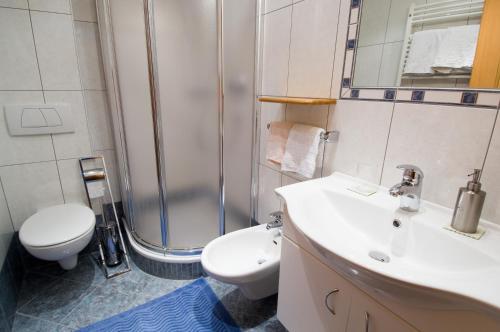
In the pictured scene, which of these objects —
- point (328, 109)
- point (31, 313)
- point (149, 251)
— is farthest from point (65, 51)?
point (328, 109)

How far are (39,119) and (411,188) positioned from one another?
7.18 feet

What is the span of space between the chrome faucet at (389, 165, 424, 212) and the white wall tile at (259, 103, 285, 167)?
83cm

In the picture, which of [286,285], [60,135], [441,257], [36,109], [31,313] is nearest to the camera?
[441,257]

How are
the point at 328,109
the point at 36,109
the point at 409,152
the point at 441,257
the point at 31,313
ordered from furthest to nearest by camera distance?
the point at 36,109
the point at 31,313
the point at 328,109
the point at 409,152
the point at 441,257

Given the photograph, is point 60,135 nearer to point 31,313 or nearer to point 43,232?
point 43,232

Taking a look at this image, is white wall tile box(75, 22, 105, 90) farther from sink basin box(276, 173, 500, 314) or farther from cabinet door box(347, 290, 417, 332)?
cabinet door box(347, 290, 417, 332)

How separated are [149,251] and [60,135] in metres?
1.04

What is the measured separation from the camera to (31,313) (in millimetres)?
1516

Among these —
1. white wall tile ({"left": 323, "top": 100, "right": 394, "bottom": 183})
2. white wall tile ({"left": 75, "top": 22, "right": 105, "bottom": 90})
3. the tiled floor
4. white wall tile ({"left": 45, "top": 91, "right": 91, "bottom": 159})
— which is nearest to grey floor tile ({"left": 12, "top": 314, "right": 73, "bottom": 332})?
the tiled floor

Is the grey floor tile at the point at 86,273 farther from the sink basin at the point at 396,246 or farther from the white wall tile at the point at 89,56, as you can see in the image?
the sink basin at the point at 396,246

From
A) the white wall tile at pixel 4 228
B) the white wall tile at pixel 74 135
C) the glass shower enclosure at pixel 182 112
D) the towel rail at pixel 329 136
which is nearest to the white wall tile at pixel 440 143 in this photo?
the towel rail at pixel 329 136

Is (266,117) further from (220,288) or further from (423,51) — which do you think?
(220,288)

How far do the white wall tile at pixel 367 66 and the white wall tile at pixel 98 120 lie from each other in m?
1.77

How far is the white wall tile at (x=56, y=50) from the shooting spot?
5.41 ft
